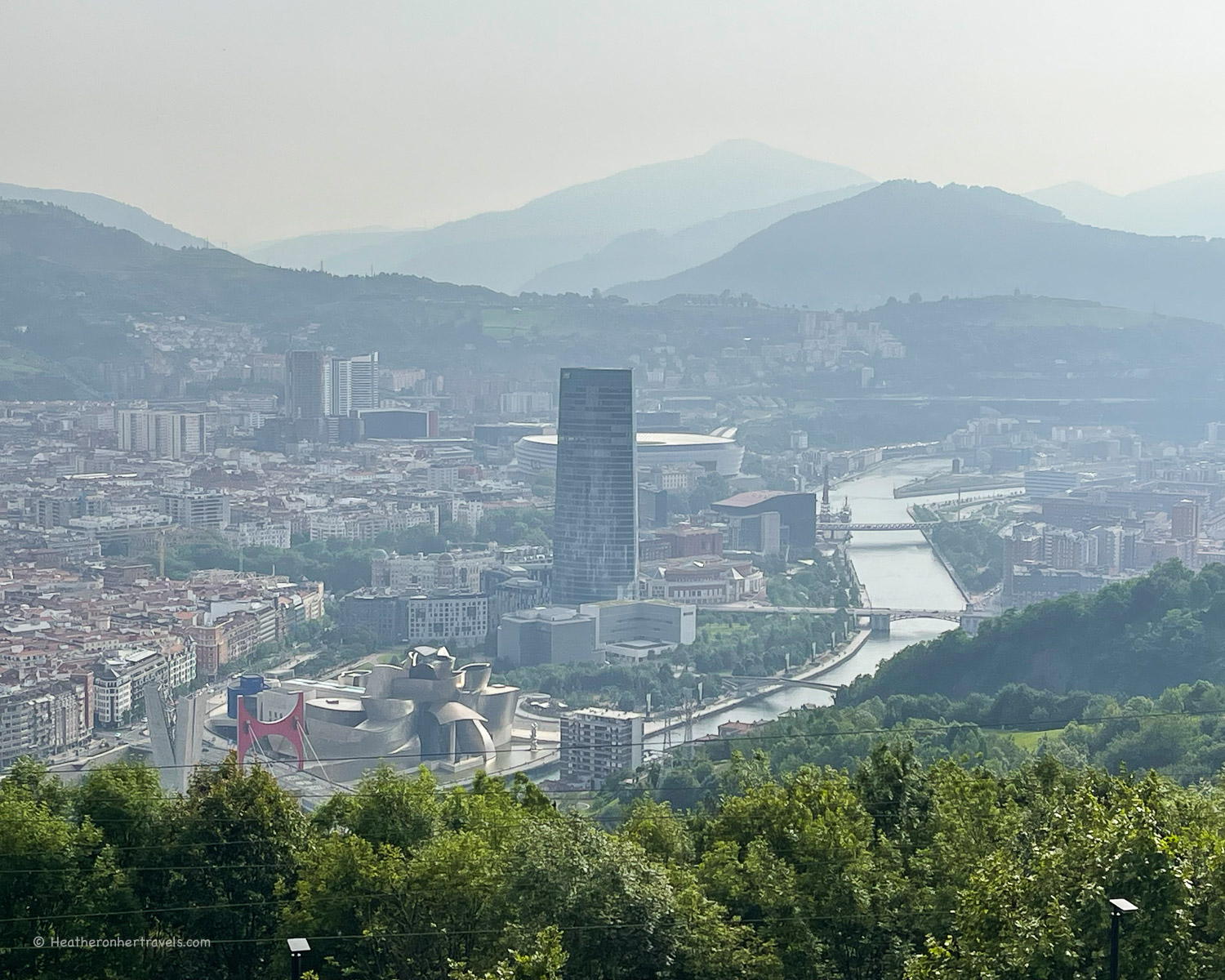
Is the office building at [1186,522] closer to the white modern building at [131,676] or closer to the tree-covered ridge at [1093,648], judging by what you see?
the tree-covered ridge at [1093,648]

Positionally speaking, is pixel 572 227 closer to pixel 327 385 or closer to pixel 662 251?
pixel 662 251

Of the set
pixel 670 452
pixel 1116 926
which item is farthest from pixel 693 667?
pixel 1116 926

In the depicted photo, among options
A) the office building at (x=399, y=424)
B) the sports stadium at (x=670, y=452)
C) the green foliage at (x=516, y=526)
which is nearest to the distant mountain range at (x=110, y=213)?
the office building at (x=399, y=424)

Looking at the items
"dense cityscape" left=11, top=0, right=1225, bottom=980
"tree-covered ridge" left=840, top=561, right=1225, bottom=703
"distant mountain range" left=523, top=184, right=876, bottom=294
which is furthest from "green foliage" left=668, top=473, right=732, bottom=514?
"distant mountain range" left=523, top=184, right=876, bottom=294

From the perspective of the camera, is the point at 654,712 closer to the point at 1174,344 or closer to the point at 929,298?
the point at 1174,344

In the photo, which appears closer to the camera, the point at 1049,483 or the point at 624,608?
the point at 624,608

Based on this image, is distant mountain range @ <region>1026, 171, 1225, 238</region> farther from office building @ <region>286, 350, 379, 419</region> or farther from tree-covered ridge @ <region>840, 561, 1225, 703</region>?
tree-covered ridge @ <region>840, 561, 1225, 703</region>
